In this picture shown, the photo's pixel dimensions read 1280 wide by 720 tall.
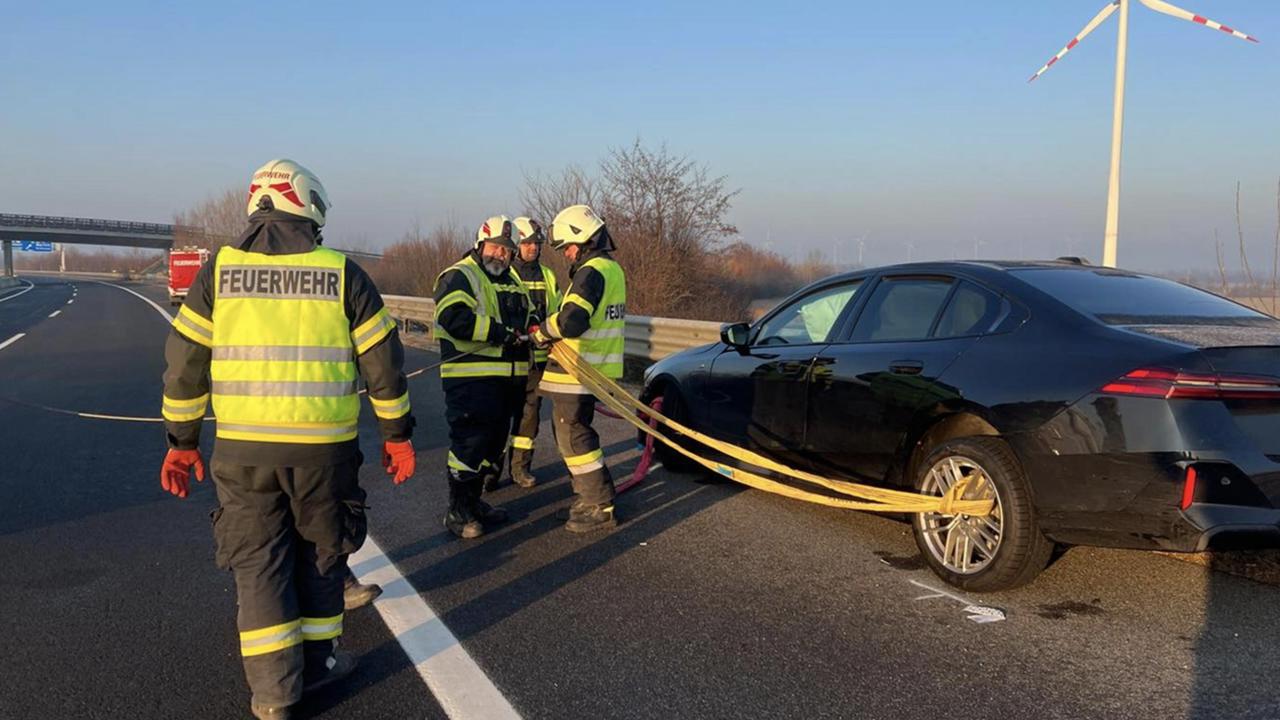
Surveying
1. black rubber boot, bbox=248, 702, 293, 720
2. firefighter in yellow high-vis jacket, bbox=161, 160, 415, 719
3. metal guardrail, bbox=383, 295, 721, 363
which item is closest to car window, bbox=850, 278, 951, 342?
firefighter in yellow high-vis jacket, bbox=161, 160, 415, 719

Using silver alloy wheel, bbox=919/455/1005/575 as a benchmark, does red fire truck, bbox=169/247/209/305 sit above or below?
above

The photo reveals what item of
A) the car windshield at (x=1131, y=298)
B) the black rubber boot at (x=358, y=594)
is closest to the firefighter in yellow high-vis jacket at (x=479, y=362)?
the black rubber boot at (x=358, y=594)

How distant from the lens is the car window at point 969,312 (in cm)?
428

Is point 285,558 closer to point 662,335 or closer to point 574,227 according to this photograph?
point 574,227

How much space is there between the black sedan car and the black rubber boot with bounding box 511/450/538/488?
1679mm

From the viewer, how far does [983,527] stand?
410 cm

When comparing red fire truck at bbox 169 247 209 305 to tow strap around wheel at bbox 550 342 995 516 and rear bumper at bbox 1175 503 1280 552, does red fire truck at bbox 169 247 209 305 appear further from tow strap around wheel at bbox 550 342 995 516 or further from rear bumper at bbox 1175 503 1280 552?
rear bumper at bbox 1175 503 1280 552

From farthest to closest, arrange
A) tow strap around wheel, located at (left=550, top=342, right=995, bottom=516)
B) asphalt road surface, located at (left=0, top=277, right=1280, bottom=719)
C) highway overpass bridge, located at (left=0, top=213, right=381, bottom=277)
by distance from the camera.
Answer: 1. highway overpass bridge, located at (left=0, top=213, right=381, bottom=277)
2. tow strap around wheel, located at (left=550, top=342, right=995, bottom=516)
3. asphalt road surface, located at (left=0, top=277, right=1280, bottom=719)

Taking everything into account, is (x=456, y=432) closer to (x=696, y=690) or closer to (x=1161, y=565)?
(x=696, y=690)

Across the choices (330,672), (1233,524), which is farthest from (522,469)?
(1233,524)

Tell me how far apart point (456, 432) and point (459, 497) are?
15.3 inches

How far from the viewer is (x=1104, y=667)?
3344 mm

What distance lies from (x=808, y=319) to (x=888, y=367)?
106cm

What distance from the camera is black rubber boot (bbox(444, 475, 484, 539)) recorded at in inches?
197
